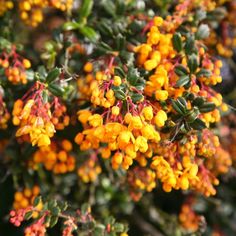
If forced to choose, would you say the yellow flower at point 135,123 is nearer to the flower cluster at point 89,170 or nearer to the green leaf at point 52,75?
the green leaf at point 52,75

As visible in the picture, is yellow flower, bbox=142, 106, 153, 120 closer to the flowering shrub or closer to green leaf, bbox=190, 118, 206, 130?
the flowering shrub

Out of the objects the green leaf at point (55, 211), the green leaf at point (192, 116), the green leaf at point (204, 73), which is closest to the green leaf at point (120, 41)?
the green leaf at point (204, 73)

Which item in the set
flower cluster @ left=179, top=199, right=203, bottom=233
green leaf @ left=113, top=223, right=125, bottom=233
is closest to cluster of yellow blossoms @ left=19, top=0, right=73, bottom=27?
green leaf @ left=113, top=223, right=125, bottom=233

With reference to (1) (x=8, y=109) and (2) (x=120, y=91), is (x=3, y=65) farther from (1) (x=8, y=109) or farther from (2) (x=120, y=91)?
(2) (x=120, y=91)

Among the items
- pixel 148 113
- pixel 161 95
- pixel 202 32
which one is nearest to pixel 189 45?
pixel 202 32

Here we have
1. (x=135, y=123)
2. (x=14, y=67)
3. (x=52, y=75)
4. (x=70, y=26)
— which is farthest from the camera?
(x=70, y=26)

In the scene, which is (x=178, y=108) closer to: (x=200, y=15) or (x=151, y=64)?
(x=151, y=64)

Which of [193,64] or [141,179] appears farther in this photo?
[141,179]
